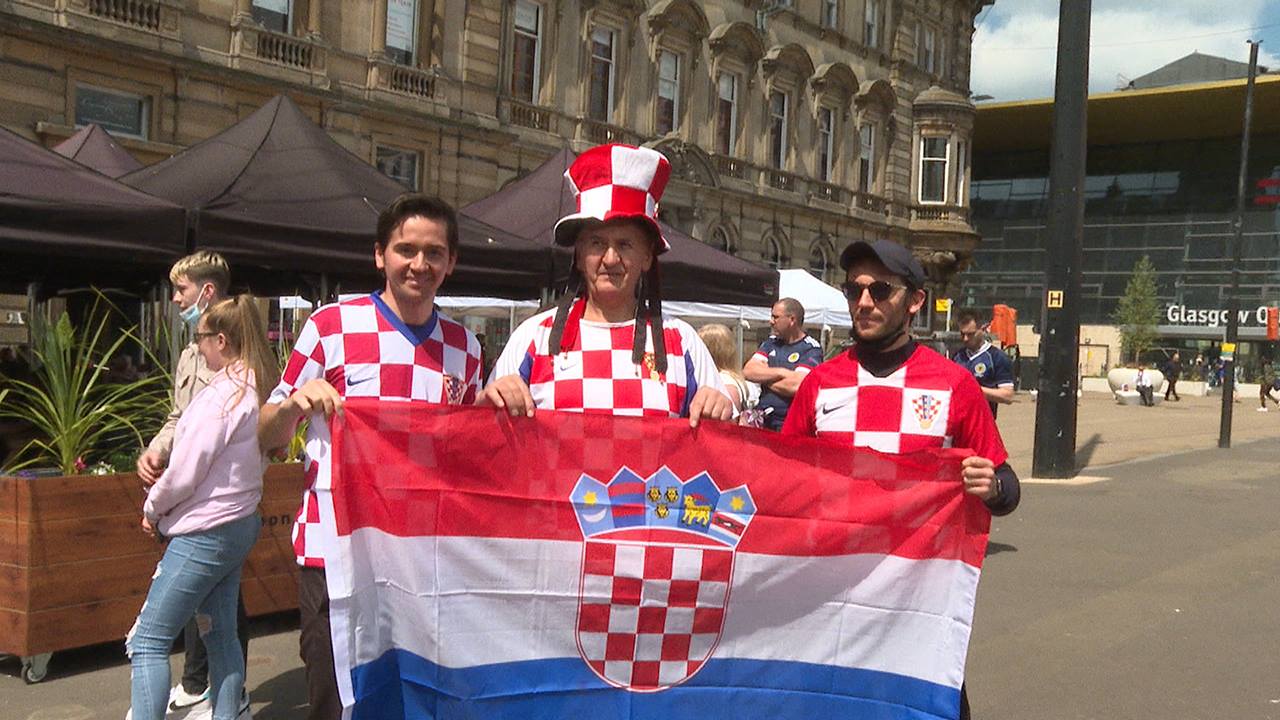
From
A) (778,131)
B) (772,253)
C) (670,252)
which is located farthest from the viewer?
(778,131)

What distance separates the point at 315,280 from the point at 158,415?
3.42 meters

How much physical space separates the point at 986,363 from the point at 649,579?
6370mm

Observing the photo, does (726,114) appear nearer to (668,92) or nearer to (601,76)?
(668,92)

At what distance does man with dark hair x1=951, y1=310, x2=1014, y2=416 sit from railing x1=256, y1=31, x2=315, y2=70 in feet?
48.1

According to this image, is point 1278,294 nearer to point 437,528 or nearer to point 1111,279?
point 1111,279

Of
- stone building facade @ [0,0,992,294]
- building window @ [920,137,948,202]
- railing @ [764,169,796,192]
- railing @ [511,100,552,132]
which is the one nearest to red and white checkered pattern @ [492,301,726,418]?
stone building facade @ [0,0,992,294]

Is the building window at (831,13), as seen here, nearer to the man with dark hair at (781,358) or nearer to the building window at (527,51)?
the building window at (527,51)

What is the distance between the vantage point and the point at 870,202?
39.2 m

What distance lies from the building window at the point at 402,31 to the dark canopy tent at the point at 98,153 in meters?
11.8

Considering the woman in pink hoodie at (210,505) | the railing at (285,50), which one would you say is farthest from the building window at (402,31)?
the woman in pink hoodie at (210,505)

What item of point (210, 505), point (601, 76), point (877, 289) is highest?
point (601, 76)

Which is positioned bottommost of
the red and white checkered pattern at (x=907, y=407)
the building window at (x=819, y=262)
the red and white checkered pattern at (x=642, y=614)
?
the red and white checkered pattern at (x=642, y=614)

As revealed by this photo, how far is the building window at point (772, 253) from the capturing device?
34.0 meters

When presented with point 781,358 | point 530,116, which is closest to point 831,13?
point 530,116
